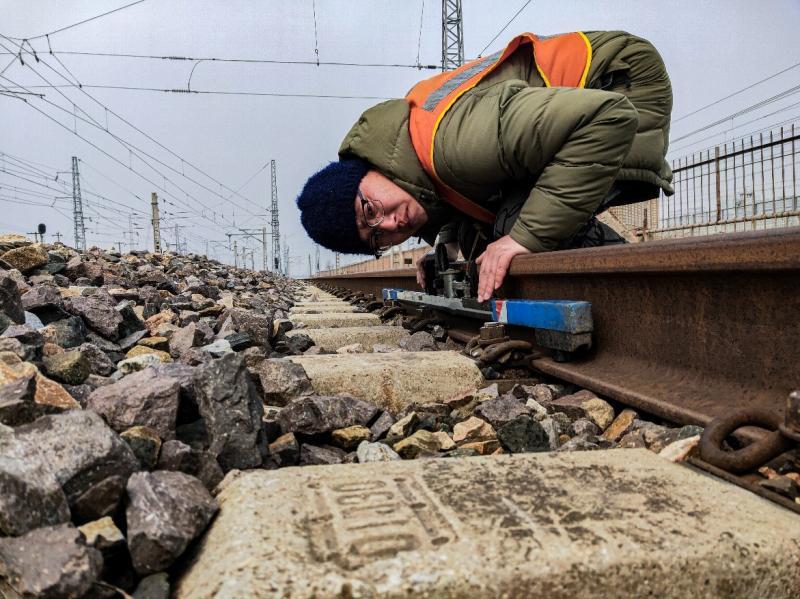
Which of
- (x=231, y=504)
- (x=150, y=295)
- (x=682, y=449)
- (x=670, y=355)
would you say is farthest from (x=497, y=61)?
(x=150, y=295)

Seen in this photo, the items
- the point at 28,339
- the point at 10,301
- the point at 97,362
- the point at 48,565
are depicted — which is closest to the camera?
the point at 48,565

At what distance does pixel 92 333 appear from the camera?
274 cm

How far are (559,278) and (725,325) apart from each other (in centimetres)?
88

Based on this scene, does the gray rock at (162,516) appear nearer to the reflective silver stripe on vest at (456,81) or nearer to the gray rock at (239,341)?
the gray rock at (239,341)

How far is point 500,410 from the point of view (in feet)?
5.94

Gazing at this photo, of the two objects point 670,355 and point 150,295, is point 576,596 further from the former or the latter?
point 150,295

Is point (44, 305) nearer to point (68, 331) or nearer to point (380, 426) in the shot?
point (68, 331)

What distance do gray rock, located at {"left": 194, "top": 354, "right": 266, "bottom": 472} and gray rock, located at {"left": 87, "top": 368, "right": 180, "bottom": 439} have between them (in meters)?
0.07

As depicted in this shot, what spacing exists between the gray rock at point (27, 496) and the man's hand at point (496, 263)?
2.08m

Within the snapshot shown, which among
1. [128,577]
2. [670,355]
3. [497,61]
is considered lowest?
[128,577]

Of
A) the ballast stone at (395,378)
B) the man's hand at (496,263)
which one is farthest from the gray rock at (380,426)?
the man's hand at (496,263)

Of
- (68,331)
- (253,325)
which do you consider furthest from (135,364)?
(253,325)

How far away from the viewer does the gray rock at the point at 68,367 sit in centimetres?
180

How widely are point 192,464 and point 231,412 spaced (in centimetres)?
19
